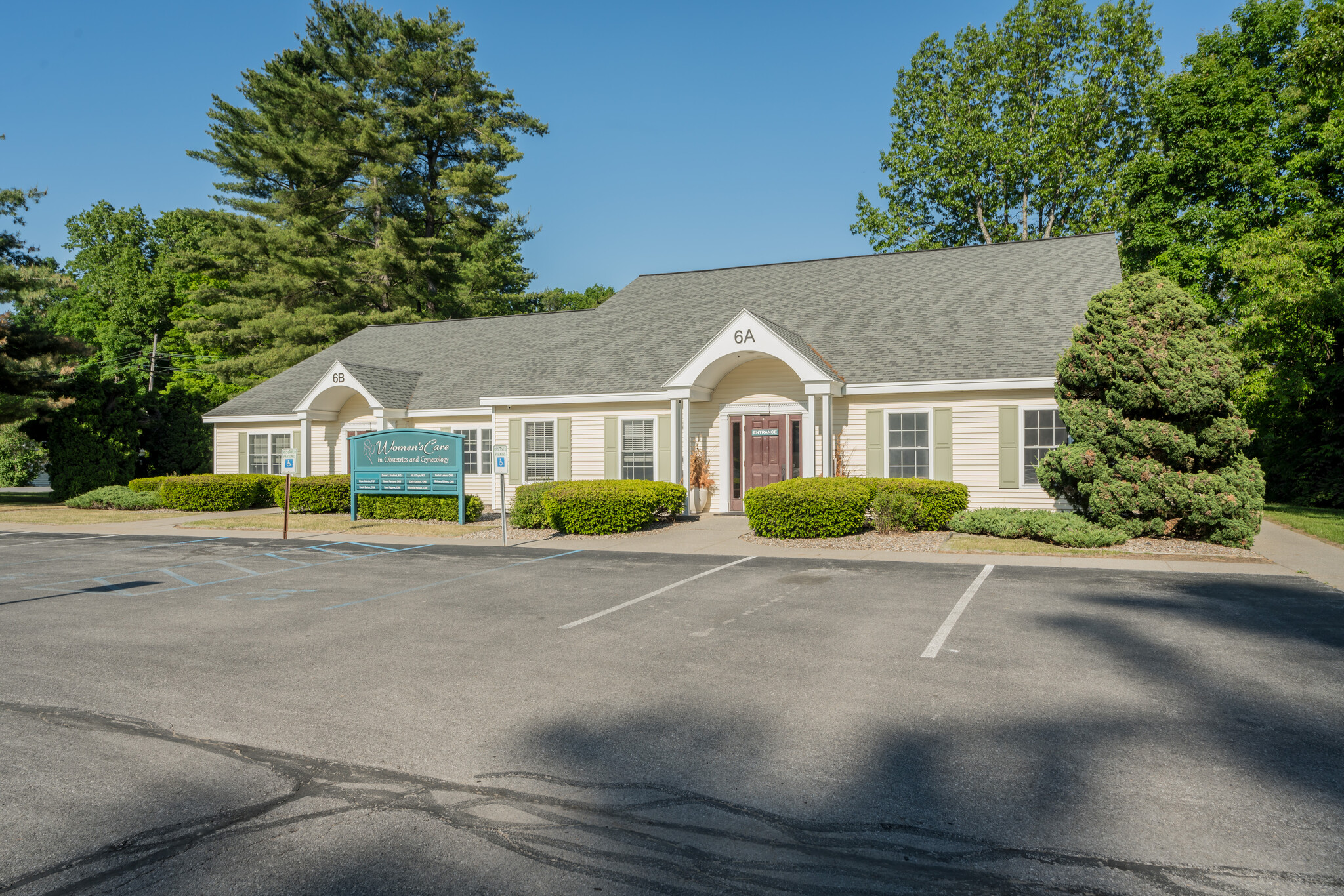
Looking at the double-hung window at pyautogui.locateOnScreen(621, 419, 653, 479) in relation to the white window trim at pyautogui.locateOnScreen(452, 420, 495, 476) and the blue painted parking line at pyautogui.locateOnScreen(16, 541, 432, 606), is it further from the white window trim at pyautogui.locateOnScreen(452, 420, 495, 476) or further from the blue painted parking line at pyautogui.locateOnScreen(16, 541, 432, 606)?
the blue painted parking line at pyautogui.locateOnScreen(16, 541, 432, 606)

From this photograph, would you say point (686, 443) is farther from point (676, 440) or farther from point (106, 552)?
point (106, 552)

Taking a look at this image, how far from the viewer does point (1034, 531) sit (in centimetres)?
1471

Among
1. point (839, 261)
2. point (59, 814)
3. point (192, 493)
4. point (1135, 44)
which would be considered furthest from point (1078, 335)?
point (1135, 44)

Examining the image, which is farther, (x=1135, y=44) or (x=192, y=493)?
(x=1135, y=44)

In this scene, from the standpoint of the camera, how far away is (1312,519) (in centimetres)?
1912

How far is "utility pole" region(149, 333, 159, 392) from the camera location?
166ft

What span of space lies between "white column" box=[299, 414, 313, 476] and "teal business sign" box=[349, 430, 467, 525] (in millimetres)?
4946

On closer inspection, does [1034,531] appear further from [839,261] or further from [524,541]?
[839,261]

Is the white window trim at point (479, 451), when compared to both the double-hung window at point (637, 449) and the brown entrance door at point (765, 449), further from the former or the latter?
the brown entrance door at point (765, 449)

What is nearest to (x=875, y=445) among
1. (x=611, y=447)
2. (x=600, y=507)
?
(x=600, y=507)

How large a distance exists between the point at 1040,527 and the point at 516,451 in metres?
13.5

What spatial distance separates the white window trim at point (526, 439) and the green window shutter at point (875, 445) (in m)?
7.87

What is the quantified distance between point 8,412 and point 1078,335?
102 ft

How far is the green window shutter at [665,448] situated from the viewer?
20594 mm
